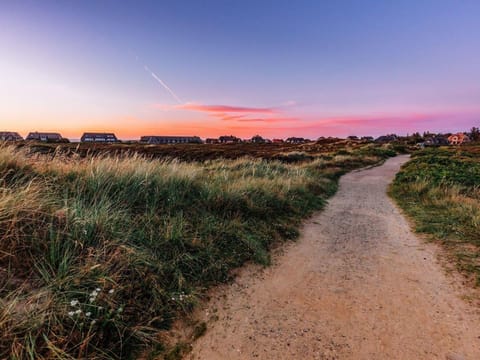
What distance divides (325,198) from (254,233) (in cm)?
562

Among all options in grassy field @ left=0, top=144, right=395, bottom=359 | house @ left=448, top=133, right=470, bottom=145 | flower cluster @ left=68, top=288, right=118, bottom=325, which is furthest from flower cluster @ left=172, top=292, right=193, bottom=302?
house @ left=448, top=133, right=470, bottom=145

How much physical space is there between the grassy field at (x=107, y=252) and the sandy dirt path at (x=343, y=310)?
494 millimetres

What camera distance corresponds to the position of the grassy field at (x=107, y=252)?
7.29ft

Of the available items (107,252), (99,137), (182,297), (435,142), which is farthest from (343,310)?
(99,137)

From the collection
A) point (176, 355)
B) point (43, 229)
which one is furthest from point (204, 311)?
point (43, 229)

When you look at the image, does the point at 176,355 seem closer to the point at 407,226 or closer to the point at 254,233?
the point at 254,233

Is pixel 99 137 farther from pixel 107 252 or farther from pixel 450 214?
pixel 450 214

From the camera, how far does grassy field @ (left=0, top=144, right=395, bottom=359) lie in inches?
87.4

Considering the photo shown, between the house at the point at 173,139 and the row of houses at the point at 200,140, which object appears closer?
the row of houses at the point at 200,140

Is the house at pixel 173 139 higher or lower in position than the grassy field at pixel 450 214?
higher

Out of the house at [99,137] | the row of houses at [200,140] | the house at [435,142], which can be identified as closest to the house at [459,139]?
the row of houses at [200,140]

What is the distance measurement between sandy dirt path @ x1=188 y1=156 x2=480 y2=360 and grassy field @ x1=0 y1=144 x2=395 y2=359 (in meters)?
0.49

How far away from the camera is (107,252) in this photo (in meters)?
3.16

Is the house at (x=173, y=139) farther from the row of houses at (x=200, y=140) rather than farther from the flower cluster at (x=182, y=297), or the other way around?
the flower cluster at (x=182, y=297)
